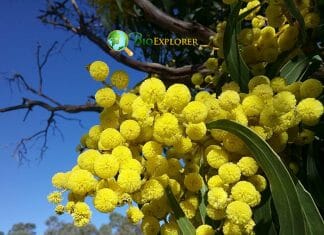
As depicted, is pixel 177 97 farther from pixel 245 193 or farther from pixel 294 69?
pixel 294 69

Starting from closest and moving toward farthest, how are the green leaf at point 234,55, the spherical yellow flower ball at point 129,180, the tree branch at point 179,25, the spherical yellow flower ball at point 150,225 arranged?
the spherical yellow flower ball at point 129,180
the spherical yellow flower ball at point 150,225
the green leaf at point 234,55
the tree branch at point 179,25

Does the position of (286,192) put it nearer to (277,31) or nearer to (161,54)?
(277,31)

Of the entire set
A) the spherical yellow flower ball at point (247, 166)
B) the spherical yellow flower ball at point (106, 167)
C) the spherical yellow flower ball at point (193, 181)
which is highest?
the spherical yellow flower ball at point (106, 167)

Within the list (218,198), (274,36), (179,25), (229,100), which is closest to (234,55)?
(274,36)

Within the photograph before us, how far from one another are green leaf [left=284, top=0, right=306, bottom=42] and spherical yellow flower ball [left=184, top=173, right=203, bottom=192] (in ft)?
1.00

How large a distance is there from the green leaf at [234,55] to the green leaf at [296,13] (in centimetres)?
10

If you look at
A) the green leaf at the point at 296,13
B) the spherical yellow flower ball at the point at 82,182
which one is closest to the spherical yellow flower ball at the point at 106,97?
the spherical yellow flower ball at the point at 82,182

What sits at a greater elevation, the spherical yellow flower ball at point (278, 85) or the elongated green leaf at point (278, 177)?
the spherical yellow flower ball at point (278, 85)

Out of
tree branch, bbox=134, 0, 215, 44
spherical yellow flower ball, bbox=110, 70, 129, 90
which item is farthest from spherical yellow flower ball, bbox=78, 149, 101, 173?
tree branch, bbox=134, 0, 215, 44

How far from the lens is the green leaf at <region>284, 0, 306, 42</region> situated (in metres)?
0.70

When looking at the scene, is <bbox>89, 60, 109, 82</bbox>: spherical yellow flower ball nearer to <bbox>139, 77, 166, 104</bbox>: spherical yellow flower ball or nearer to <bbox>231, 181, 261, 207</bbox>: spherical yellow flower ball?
<bbox>139, 77, 166, 104</bbox>: spherical yellow flower ball

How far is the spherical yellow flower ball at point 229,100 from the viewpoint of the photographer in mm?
610

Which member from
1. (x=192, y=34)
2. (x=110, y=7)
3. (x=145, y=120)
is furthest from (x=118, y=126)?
(x=110, y=7)

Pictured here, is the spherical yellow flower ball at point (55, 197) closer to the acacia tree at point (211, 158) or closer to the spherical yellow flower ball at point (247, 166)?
the acacia tree at point (211, 158)
